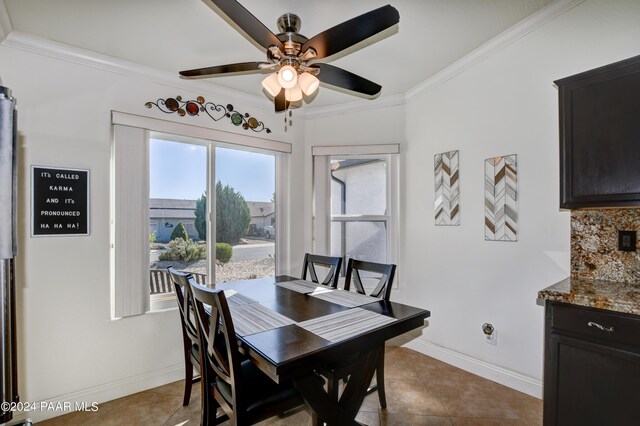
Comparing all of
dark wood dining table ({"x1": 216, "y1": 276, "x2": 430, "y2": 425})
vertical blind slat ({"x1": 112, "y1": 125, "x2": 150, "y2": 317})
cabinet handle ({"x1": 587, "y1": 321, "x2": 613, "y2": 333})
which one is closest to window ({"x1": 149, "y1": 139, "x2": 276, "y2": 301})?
vertical blind slat ({"x1": 112, "y1": 125, "x2": 150, "y2": 317})

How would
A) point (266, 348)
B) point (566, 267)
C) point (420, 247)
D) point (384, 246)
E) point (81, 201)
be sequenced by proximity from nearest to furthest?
1. point (266, 348)
2. point (566, 267)
3. point (81, 201)
4. point (420, 247)
5. point (384, 246)

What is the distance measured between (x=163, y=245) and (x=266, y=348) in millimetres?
1845

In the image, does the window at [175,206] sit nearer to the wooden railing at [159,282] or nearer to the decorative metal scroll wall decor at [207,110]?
the wooden railing at [159,282]

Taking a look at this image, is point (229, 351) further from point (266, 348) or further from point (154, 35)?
point (154, 35)

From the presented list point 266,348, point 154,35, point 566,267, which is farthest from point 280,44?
point 566,267

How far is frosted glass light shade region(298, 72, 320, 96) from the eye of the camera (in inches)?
64.5

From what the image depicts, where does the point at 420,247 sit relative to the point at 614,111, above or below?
below

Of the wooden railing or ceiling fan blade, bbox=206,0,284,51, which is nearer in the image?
ceiling fan blade, bbox=206,0,284,51

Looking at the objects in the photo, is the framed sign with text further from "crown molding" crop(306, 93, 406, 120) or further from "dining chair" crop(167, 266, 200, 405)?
"crown molding" crop(306, 93, 406, 120)

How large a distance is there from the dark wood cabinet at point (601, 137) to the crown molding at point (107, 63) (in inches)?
102

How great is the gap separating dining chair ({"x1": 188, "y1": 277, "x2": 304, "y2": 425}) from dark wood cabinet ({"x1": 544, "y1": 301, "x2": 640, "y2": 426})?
131cm

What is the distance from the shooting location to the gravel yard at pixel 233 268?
2.74 metres

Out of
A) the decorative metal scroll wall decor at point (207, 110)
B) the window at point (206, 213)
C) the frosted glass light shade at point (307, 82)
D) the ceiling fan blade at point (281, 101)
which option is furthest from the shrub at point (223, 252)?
the frosted glass light shade at point (307, 82)

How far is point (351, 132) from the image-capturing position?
3.33 metres
